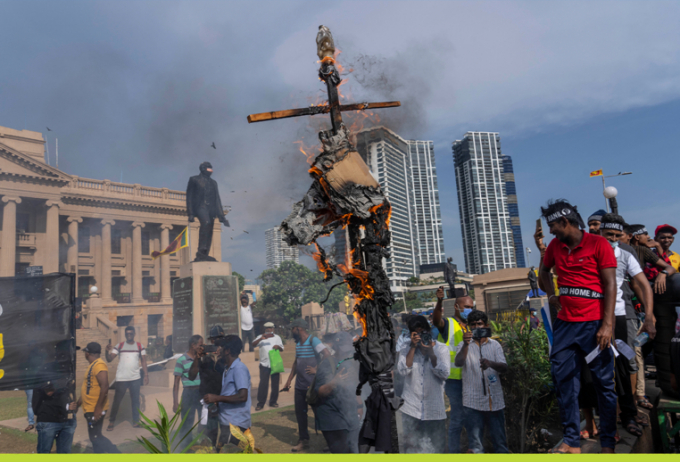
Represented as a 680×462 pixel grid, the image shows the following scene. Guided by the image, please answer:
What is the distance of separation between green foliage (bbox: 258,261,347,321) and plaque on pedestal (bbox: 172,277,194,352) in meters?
27.5

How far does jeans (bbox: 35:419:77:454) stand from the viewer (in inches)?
223

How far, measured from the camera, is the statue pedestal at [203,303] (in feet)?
40.0

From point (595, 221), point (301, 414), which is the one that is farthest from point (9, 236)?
point (595, 221)

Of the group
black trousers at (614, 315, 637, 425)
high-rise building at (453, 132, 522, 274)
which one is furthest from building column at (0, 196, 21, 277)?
high-rise building at (453, 132, 522, 274)

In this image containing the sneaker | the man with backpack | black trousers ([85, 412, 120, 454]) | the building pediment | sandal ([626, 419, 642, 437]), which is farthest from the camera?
the building pediment

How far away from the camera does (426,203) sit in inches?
2990

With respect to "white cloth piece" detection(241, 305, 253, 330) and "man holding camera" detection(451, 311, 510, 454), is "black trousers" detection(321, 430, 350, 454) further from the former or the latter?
"white cloth piece" detection(241, 305, 253, 330)

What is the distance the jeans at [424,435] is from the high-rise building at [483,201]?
9284 cm

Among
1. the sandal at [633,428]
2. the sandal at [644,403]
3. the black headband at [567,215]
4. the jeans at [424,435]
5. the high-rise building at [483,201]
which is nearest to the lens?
the black headband at [567,215]

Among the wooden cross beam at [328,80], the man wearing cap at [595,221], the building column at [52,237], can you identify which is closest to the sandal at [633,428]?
the man wearing cap at [595,221]

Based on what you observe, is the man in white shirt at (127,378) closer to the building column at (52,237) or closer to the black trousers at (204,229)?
the black trousers at (204,229)

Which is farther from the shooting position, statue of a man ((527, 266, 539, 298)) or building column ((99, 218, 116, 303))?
building column ((99, 218, 116, 303))

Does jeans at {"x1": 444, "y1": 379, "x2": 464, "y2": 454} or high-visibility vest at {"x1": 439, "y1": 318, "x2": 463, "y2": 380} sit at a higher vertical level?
high-visibility vest at {"x1": 439, "y1": 318, "x2": 463, "y2": 380}

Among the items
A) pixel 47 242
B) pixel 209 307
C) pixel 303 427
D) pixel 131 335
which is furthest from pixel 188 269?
pixel 47 242
